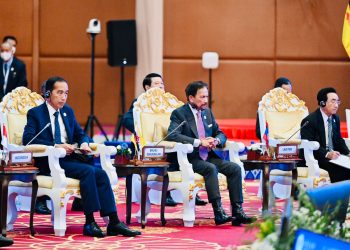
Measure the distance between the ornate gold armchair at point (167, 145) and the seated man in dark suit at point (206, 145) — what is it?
90mm

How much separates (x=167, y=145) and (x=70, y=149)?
100 centimetres

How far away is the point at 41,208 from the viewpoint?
29.2 feet

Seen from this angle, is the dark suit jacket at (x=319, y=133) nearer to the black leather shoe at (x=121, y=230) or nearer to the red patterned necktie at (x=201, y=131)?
the red patterned necktie at (x=201, y=131)

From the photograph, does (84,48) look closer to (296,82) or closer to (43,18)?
(43,18)

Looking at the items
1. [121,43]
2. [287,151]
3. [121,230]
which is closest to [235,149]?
[287,151]

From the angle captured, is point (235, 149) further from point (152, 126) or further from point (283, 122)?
point (283, 122)

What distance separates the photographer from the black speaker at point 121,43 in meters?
13.4

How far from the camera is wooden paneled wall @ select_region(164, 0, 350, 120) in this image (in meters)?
14.0

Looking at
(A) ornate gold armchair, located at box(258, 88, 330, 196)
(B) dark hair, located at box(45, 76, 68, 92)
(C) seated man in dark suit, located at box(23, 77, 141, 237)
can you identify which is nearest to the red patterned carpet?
(C) seated man in dark suit, located at box(23, 77, 141, 237)

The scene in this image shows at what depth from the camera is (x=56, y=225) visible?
24.6 ft

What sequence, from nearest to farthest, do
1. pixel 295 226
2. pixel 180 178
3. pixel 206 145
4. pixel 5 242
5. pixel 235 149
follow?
pixel 295 226 → pixel 5 242 → pixel 180 178 → pixel 206 145 → pixel 235 149

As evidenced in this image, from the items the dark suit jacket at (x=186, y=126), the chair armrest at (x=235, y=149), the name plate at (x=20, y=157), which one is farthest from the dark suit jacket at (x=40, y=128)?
the chair armrest at (x=235, y=149)

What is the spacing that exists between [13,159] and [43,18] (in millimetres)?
7086

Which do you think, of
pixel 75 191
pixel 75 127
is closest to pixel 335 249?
pixel 75 191
